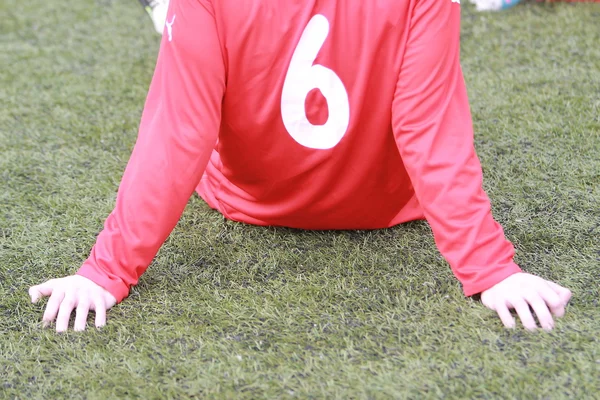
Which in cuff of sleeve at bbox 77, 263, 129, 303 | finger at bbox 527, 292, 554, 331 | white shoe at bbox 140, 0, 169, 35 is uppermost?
finger at bbox 527, 292, 554, 331

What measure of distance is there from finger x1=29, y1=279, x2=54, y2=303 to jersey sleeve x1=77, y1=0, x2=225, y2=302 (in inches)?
3.0

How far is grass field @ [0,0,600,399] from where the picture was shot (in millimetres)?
1069

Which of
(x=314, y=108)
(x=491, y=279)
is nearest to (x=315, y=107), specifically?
(x=314, y=108)

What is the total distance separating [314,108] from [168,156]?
25 cm

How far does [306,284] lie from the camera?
4.28 feet

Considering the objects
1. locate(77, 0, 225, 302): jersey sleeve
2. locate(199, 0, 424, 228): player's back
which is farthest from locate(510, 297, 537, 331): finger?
locate(77, 0, 225, 302): jersey sleeve

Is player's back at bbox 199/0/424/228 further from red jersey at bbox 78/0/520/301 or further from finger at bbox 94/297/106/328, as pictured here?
finger at bbox 94/297/106/328

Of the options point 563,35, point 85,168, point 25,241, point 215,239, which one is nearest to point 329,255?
point 215,239

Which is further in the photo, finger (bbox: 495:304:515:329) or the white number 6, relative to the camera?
the white number 6

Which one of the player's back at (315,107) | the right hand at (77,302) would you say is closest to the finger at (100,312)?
the right hand at (77,302)

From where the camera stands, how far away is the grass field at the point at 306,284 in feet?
3.51

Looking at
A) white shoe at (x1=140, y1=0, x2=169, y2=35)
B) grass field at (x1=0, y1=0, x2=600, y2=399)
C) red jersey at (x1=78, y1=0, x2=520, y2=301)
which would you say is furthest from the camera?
white shoe at (x1=140, y1=0, x2=169, y2=35)

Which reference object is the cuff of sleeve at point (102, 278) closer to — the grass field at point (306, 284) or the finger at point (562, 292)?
the grass field at point (306, 284)

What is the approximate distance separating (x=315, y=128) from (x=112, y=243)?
376mm
